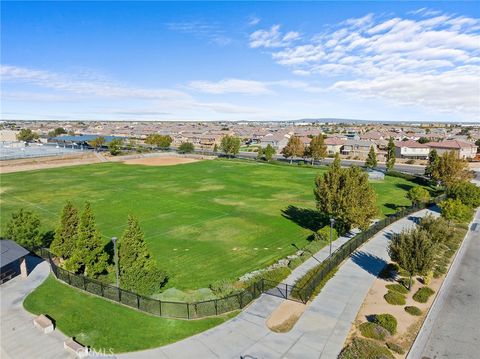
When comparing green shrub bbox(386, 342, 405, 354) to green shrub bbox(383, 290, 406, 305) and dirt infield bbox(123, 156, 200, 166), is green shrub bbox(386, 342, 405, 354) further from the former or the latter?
dirt infield bbox(123, 156, 200, 166)

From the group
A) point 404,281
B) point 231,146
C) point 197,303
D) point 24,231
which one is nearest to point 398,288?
point 404,281

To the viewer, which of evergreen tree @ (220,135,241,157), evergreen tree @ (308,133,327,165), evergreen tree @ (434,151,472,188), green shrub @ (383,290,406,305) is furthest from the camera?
Answer: evergreen tree @ (220,135,241,157)

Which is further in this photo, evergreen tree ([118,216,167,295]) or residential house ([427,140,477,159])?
residential house ([427,140,477,159])

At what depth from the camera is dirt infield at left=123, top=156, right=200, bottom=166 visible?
96312 millimetres

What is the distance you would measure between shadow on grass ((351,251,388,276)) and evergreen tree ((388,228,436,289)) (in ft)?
9.89

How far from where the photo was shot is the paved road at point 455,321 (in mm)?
17453

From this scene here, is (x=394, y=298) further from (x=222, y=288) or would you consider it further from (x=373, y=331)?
(x=222, y=288)

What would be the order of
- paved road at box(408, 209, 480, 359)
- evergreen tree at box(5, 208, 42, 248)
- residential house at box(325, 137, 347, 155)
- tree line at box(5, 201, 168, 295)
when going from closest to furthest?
paved road at box(408, 209, 480, 359), tree line at box(5, 201, 168, 295), evergreen tree at box(5, 208, 42, 248), residential house at box(325, 137, 347, 155)

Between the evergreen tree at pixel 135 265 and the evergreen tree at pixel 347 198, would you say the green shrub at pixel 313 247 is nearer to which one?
the evergreen tree at pixel 347 198

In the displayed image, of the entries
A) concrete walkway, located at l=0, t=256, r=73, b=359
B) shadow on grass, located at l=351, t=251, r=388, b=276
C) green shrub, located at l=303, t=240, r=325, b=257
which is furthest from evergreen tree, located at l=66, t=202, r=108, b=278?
shadow on grass, located at l=351, t=251, r=388, b=276

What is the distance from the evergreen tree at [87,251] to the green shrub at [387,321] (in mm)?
18711

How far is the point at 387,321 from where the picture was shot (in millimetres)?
19062

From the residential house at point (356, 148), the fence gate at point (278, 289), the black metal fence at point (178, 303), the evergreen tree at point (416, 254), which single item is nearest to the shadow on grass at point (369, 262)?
the evergreen tree at point (416, 254)

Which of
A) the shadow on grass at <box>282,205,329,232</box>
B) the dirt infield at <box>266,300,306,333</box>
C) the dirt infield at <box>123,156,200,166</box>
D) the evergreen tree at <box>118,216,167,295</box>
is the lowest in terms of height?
the dirt infield at <box>123,156,200,166</box>
